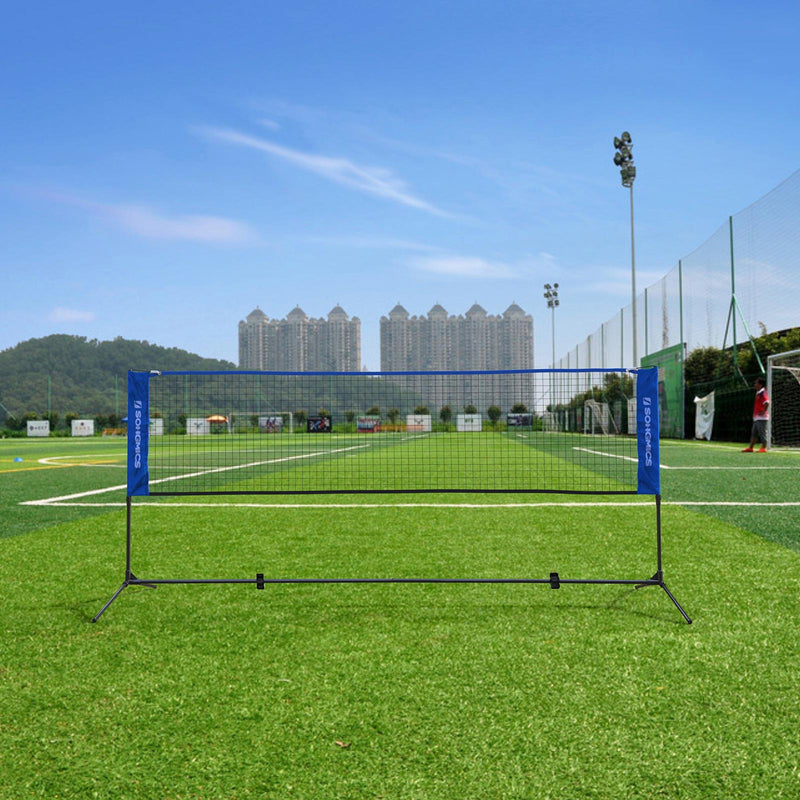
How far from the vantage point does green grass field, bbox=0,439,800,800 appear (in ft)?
7.44

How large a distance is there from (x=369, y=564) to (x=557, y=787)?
3300 mm

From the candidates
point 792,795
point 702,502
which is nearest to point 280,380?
point 792,795

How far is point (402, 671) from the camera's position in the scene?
3.13m

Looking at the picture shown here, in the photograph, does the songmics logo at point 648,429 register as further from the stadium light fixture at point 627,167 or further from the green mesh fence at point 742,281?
the stadium light fixture at point 627,167

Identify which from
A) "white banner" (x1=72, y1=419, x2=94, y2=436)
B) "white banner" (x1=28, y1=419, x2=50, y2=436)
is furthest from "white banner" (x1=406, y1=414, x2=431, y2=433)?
"white banner" (x1=28, y1=419, x2=50, y2=436)

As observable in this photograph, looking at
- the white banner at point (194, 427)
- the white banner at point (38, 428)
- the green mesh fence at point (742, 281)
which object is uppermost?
the green mesh fence at point (742, 281)

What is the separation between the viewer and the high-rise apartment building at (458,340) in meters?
133

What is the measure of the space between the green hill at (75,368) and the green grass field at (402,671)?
69966mm

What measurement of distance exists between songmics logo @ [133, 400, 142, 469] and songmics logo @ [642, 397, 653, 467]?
3321 mm

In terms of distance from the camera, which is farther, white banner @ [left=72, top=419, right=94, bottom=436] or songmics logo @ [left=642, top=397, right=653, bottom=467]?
white banner @ [left=72, top=419, right=94, bottom=436]

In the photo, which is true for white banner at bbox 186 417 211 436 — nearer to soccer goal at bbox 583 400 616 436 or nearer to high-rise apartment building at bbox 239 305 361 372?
soccer goal at bbox 583 400 616 436

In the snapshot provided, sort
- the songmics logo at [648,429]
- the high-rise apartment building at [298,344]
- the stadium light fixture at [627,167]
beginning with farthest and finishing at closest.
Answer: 1. the high-rise apartment building at [298,344]
2. the stadium light fixture at [627,167]
3. the songmics logo at [648,429]

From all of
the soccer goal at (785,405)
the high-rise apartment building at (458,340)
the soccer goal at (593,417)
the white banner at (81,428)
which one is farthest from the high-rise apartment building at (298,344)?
the soccer goal at (593,417)

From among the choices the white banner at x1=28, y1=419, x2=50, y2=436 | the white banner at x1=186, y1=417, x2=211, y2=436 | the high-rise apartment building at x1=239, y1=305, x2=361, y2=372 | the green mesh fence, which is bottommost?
the white banner at x1=28, y1=419, x2=50, y2=436
